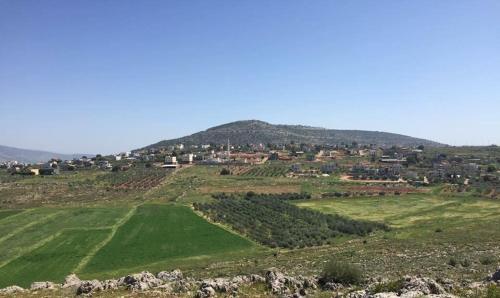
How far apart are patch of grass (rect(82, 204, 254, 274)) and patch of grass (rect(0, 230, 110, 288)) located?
8.49 ft

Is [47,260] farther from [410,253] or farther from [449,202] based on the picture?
[449,202]

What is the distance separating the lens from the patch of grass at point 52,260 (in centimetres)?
4766

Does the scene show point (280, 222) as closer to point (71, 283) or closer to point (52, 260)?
point (52, 260)

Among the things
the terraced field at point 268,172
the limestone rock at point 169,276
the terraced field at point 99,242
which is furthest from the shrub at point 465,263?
the terraced field at point 268,172

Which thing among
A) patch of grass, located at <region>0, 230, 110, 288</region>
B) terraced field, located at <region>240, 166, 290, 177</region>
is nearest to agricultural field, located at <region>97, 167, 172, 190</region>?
terraced field, located at <region>240, 166, 290, 177</region>

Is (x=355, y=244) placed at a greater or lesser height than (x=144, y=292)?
lesser

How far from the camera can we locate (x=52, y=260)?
2163 inches

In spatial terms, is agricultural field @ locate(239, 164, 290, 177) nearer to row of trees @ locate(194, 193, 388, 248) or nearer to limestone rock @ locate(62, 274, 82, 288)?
row of trees @ locate(194, 193, 388, 248)

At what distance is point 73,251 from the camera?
59.6m

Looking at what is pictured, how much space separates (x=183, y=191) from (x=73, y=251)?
2737 inches

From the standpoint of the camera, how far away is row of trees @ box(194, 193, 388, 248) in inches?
2581

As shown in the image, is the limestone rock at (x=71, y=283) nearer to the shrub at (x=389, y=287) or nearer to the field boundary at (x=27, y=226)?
the shrub at (x=389, y=287)

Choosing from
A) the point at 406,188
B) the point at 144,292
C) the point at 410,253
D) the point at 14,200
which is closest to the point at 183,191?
the point at 14,200

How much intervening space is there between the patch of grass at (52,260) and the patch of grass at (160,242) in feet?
8.49
